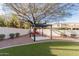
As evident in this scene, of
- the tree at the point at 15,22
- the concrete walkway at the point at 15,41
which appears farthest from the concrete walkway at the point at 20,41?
the tree at the point at 15,22

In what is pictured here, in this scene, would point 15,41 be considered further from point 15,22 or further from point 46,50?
point 46,50

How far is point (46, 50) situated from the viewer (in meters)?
2.25

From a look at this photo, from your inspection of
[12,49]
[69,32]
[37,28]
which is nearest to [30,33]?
[37,28]

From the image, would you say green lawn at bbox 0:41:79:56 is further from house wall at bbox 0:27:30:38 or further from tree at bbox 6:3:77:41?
tree at bbox 6:3:77:41

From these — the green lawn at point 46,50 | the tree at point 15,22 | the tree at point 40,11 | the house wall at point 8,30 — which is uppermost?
the tree at point 40,11

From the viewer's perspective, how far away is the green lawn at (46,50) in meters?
2.23

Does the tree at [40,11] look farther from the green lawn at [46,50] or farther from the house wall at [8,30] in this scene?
the green lawn at [46,50]

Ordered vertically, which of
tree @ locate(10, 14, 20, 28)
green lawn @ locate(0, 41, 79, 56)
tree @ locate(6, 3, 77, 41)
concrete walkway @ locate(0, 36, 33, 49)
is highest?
tree @ locate(6, 3, 77, 41)

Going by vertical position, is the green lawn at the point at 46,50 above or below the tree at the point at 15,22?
below

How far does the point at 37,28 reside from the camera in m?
2.28

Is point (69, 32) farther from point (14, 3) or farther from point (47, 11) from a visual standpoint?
point (14, 3)

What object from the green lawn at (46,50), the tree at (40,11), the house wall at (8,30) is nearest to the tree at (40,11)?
the tree at (40,11)

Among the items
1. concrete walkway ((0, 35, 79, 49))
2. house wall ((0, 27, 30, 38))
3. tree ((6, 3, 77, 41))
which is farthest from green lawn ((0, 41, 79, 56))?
tree ((6, 3, 77, 41))

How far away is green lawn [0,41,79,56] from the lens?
2.23 meters
